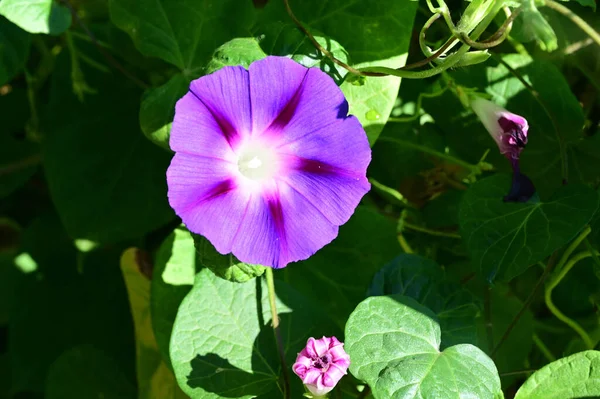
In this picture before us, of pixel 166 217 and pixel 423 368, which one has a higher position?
pixel 423 368

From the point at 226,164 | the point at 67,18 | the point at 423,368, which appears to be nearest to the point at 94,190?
the point at 67,18

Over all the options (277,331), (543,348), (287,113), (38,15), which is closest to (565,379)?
(543,348)

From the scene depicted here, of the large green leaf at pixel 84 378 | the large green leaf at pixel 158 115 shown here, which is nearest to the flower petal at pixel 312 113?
the large green leaf at pixel 158 115

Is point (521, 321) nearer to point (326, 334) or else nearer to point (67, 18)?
point (326, 334)

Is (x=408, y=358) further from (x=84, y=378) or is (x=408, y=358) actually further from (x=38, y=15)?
(x=84, y=378)

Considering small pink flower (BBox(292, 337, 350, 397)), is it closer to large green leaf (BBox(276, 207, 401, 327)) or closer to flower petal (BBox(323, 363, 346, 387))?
flower petal (BBox(323, 363, 346, 387))
